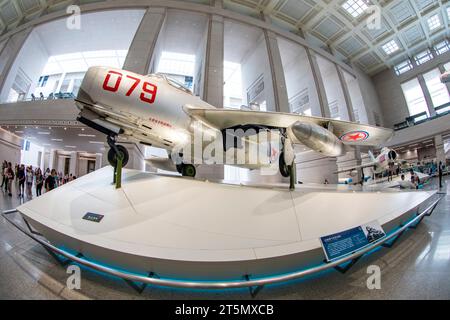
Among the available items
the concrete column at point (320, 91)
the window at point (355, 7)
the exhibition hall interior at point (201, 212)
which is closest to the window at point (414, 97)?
the window at point (355, 7)

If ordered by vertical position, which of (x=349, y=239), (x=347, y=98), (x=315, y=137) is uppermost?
(x=347, y=98)

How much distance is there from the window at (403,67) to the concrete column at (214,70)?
69.5 feet

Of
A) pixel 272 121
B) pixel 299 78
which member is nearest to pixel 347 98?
pixel 299 78

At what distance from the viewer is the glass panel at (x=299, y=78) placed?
38.4ft

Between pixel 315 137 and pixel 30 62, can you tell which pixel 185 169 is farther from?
pixel 30 62

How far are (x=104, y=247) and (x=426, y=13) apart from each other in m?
23.2

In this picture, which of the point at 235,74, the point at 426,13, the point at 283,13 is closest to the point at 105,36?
the point at 235,74

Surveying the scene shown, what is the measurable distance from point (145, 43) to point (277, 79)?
24.1 ft

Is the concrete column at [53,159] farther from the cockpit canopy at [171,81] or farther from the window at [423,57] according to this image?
the window at [423,57]

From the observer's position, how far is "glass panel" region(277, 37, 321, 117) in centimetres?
1172

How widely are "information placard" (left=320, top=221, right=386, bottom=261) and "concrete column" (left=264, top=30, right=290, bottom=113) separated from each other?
8814 millimetres

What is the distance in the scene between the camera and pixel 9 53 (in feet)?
34.2

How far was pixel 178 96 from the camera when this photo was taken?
309 centimetres
